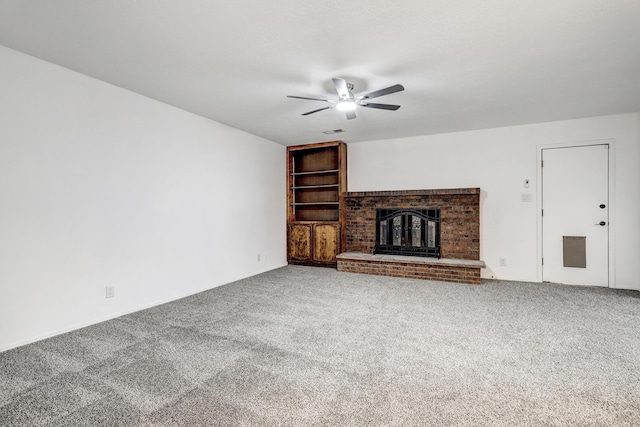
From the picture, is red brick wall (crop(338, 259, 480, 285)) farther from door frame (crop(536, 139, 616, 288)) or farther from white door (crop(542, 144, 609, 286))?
white door (crop(542, 144, 609, 286))

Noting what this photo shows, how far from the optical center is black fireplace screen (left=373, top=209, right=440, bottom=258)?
5199 mm

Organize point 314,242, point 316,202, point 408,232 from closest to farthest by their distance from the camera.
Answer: point 408,232, point 314,242, point 316,202

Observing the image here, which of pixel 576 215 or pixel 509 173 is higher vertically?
pixel 509 173

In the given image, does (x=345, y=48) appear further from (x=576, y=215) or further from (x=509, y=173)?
(x=576, y=215)

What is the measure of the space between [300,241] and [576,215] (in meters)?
4.55

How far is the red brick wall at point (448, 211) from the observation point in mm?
4969

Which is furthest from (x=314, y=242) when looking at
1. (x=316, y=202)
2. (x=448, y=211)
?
(x=448, y=211)

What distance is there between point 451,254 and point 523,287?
1.10m

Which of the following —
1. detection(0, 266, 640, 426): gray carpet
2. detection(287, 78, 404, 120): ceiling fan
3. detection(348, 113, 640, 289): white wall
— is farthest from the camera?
detection(348, 113, 640, 289): white wall

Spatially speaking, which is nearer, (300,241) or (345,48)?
(345,48)

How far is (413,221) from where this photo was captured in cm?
536

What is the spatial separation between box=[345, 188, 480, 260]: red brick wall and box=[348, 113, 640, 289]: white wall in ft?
0.65

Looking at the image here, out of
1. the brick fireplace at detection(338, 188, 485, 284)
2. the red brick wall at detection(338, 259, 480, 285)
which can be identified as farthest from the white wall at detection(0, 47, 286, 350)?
the brick fireplace at detection(338, 188, 485, 284)

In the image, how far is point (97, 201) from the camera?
3.03m
